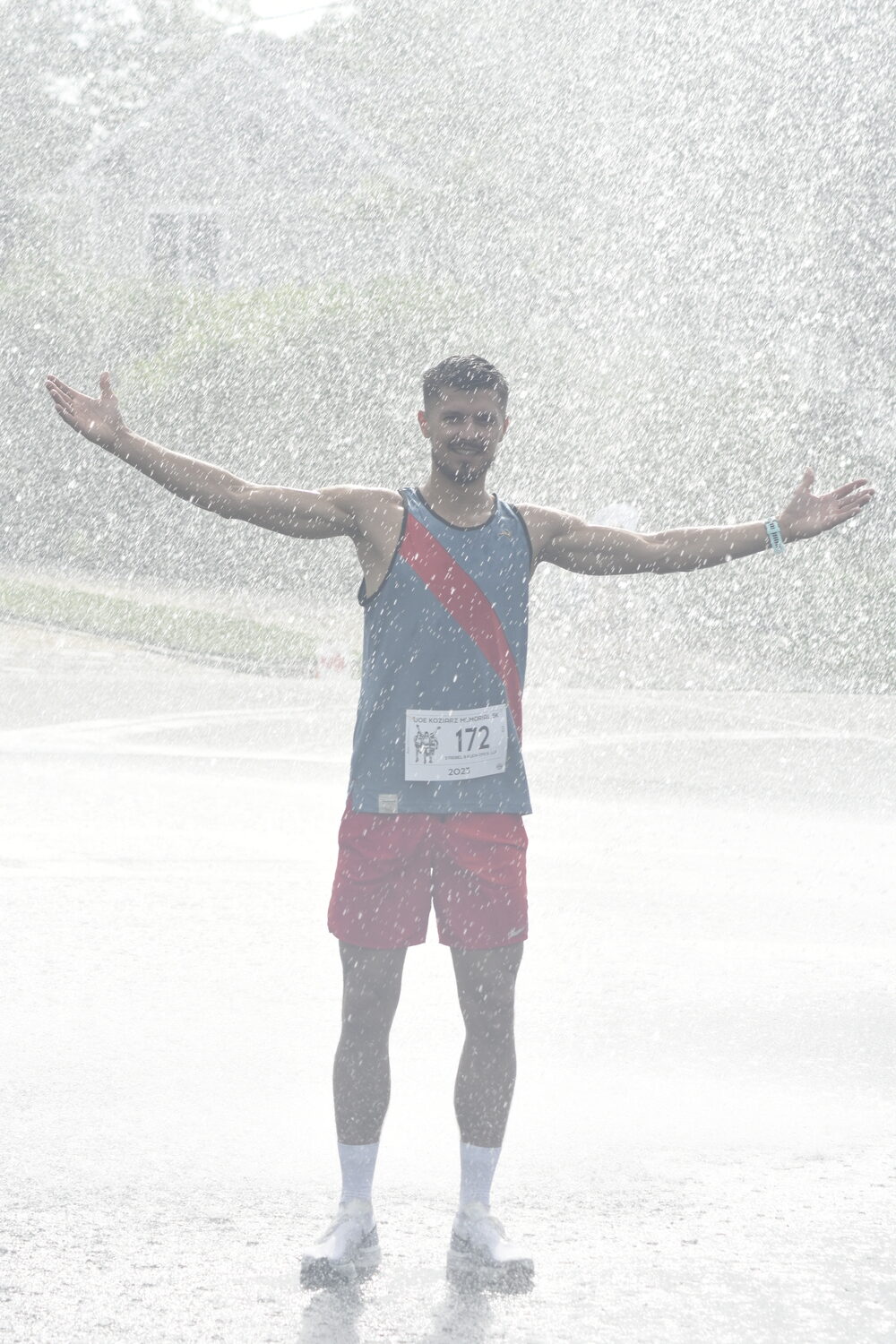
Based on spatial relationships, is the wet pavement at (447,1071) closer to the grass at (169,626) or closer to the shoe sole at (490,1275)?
the shoe sole at (490,1275)

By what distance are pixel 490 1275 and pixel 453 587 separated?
1.28 metres

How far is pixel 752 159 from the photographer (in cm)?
2838

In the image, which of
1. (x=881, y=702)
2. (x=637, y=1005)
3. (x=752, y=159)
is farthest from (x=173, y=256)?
(x=637, y=1005)

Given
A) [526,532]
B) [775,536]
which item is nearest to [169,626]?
[775,536]

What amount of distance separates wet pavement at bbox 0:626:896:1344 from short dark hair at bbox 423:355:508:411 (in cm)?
165

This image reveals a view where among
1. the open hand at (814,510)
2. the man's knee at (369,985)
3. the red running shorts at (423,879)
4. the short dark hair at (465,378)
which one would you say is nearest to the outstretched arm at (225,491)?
the short dark hair at (465,378)

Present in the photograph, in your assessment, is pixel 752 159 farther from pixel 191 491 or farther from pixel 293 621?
pixel 191 491

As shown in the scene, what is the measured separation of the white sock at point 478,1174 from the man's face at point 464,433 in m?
1.28

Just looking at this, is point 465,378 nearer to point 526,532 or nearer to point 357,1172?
point 526,532

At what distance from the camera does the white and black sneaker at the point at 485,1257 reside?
11.8ft

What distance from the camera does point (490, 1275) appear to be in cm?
360

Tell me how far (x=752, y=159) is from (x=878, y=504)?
645 centimetres

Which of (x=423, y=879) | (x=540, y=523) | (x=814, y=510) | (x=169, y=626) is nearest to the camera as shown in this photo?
(x=423, y=879)

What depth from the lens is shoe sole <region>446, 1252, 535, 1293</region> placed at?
3.57 m
